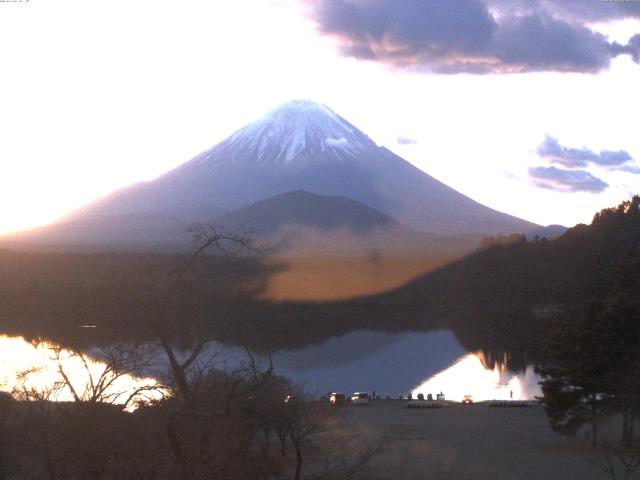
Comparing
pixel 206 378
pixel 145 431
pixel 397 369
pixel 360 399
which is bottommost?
pixel 397 369

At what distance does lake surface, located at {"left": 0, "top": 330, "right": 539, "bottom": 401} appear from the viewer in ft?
57.4

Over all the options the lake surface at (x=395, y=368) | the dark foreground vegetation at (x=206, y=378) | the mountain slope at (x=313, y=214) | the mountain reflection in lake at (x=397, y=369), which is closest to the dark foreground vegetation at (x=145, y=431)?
the dark foreground vegetation at (x=206, y=378)

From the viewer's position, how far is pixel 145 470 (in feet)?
12.8

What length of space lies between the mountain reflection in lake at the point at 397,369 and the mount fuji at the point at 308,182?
90.0 ft

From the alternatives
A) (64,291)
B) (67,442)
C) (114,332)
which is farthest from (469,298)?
(67,442)

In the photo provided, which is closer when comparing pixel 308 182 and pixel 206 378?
pixel 206 378

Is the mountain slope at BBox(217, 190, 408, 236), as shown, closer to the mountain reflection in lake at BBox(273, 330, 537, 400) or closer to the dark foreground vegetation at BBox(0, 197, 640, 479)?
the mountain reflection in lake at BBox(273, 330, 537, 400)

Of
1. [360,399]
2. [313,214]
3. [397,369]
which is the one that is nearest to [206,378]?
[360,399]

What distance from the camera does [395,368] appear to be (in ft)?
70.2

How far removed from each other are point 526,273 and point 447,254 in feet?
21.5

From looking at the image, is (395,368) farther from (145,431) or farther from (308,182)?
(308,182)

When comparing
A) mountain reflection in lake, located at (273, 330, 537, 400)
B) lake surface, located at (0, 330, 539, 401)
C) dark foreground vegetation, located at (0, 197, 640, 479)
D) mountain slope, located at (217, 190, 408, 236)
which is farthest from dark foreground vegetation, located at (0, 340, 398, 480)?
mountain slope, located at (217, 190, 408, 236)

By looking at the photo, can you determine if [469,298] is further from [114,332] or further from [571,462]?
[114,332]

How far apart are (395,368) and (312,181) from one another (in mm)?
46852
